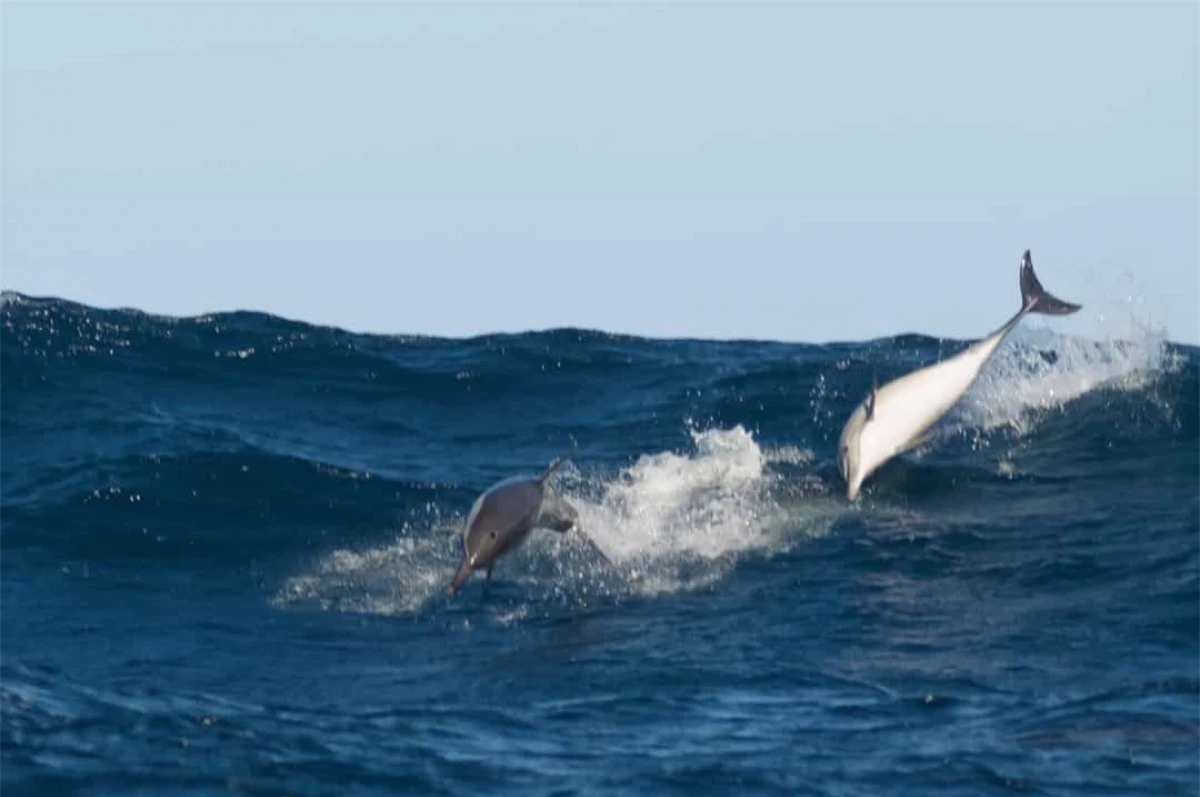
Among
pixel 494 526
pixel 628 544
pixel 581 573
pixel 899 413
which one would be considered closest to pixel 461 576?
pixel 494 526

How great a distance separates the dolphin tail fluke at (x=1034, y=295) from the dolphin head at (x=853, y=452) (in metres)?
3.37

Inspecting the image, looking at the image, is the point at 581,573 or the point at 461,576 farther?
the point at 581,573

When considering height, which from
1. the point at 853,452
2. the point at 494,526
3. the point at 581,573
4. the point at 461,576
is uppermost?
the point at 853,452

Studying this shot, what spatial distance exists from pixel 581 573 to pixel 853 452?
2.89 m

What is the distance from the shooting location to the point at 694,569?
19.9 meters

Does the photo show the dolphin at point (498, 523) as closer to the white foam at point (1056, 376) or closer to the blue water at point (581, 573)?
the blue water at point (581, 573)

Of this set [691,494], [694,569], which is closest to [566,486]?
[691,494]

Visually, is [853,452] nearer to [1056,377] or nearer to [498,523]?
[498,523]

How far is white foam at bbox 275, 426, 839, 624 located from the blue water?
61 mm

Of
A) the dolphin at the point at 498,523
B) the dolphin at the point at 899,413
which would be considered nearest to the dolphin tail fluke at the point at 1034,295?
the dolphin at the point at 899,413

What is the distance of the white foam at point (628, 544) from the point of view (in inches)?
763

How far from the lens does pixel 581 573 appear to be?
19828 millimetres

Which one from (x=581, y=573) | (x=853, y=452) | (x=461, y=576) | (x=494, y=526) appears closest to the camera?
(x=461, y=576)

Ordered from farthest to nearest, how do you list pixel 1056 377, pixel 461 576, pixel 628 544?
pixel 1056 377
pixel 628 544
pixel 461 576
